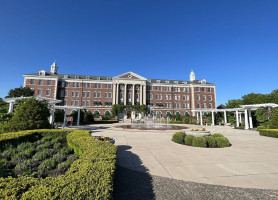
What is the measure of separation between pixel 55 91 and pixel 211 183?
5009cm

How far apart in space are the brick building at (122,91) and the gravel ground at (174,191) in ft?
141

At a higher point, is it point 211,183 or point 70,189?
point 70,189

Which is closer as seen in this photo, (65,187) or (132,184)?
(65,187)

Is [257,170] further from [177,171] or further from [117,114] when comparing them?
[117,114]

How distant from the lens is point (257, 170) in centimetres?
497

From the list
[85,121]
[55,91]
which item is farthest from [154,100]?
[55,91]

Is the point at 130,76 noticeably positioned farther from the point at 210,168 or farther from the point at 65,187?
the point at 65,187

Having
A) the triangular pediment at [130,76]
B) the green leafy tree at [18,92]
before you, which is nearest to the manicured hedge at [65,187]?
the green leafy tree at [18,92]

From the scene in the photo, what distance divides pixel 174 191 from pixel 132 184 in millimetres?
1264

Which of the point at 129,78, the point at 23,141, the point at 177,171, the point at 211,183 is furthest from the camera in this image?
the point at 129,78

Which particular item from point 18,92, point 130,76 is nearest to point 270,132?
point 130,76

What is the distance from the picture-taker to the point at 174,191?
12.0 ft

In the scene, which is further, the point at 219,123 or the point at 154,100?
the point at 154,100

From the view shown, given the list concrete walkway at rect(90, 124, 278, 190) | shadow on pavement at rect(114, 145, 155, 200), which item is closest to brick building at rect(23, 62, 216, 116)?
concrete walkway at rect(90, 124, 278, 190)
